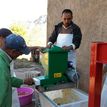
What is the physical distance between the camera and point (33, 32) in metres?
11.7

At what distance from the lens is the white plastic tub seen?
107 inches

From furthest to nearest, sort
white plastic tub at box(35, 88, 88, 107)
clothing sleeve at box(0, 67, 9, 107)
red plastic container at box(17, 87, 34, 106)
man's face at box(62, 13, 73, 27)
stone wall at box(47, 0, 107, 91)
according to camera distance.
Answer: stone wall at box(47, 0, 107, 91) < man's face at box(62, 13, 73, 27) < red plastic container at box(17, 87, 34, 106) < white plastic tub at box(35, 88, 88, 107) < clothing sleeve at box(0, 67, 9, 107)

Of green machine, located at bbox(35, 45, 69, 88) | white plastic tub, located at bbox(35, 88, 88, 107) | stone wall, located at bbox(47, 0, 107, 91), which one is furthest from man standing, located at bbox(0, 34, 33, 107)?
stone wall, located at bbox(47, 0, 107, 91)

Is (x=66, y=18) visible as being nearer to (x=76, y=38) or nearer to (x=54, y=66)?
(x=76, y=38)

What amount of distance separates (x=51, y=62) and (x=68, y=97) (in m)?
0.59

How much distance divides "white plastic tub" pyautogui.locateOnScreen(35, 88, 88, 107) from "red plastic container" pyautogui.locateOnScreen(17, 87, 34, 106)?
Result: 68 centimetres

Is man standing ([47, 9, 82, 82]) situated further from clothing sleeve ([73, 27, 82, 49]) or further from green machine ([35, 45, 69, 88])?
green machine ([35, 45, 69, 88])

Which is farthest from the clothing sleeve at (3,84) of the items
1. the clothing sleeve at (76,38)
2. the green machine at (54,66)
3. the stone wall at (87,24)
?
the stone wall at (87,24)

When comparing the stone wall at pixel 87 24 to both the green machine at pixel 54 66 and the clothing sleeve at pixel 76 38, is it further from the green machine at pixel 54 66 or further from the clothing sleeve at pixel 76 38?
the green machine at pixel 54 66

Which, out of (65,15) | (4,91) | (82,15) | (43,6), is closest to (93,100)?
(4,91)

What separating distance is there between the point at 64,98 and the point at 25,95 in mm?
811

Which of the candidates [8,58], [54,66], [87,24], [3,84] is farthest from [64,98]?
[87,24]

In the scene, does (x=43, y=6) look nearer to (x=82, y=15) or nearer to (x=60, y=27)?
(x=82, y=15)

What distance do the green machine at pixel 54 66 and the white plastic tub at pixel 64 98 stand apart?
163 mm
